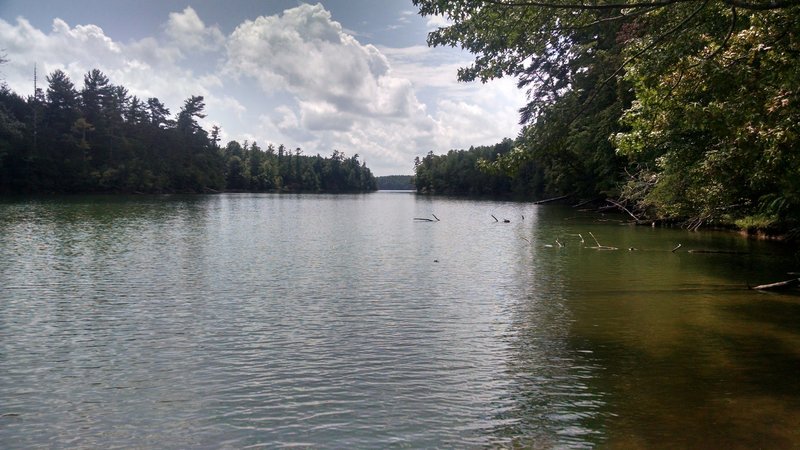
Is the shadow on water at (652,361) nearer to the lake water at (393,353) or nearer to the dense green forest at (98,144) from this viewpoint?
the lake water at (393,353)

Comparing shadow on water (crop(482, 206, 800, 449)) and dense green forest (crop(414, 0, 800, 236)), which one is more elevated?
dense green forest (crop(414, 0, 800, 236))

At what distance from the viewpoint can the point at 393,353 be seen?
432 inches

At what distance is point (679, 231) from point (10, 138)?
87.6m

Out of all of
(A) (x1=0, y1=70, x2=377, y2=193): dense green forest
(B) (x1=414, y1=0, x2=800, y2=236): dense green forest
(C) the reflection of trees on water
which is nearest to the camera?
(C) the reflection of trees on water

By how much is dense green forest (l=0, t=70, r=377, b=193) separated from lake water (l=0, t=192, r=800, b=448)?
7149cm

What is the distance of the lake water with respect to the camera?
25.0 feet

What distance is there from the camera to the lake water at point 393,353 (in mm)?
7613

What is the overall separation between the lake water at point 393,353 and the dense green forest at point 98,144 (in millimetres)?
71493

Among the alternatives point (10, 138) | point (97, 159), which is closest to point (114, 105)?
point (97, 159)

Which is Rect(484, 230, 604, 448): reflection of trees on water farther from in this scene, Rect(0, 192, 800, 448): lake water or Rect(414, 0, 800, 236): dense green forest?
Rect(414, 0, 800, 236): dense green forest

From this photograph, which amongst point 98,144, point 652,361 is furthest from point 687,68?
point 98,144

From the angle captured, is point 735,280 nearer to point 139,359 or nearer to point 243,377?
point 243,377

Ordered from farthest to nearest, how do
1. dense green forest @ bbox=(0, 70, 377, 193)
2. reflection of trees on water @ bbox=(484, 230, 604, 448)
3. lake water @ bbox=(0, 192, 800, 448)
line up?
dense green forest @ bbox=(0, 70, 377, 193), lake water @ bbox=(0, 192, 800, 448), reflection of trees on water @ bbox=(484, 230, 604, 448)

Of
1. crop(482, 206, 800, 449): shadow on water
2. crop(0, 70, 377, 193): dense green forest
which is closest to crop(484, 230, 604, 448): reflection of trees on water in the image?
crop(482, 206, 800, 449): shadow on water
